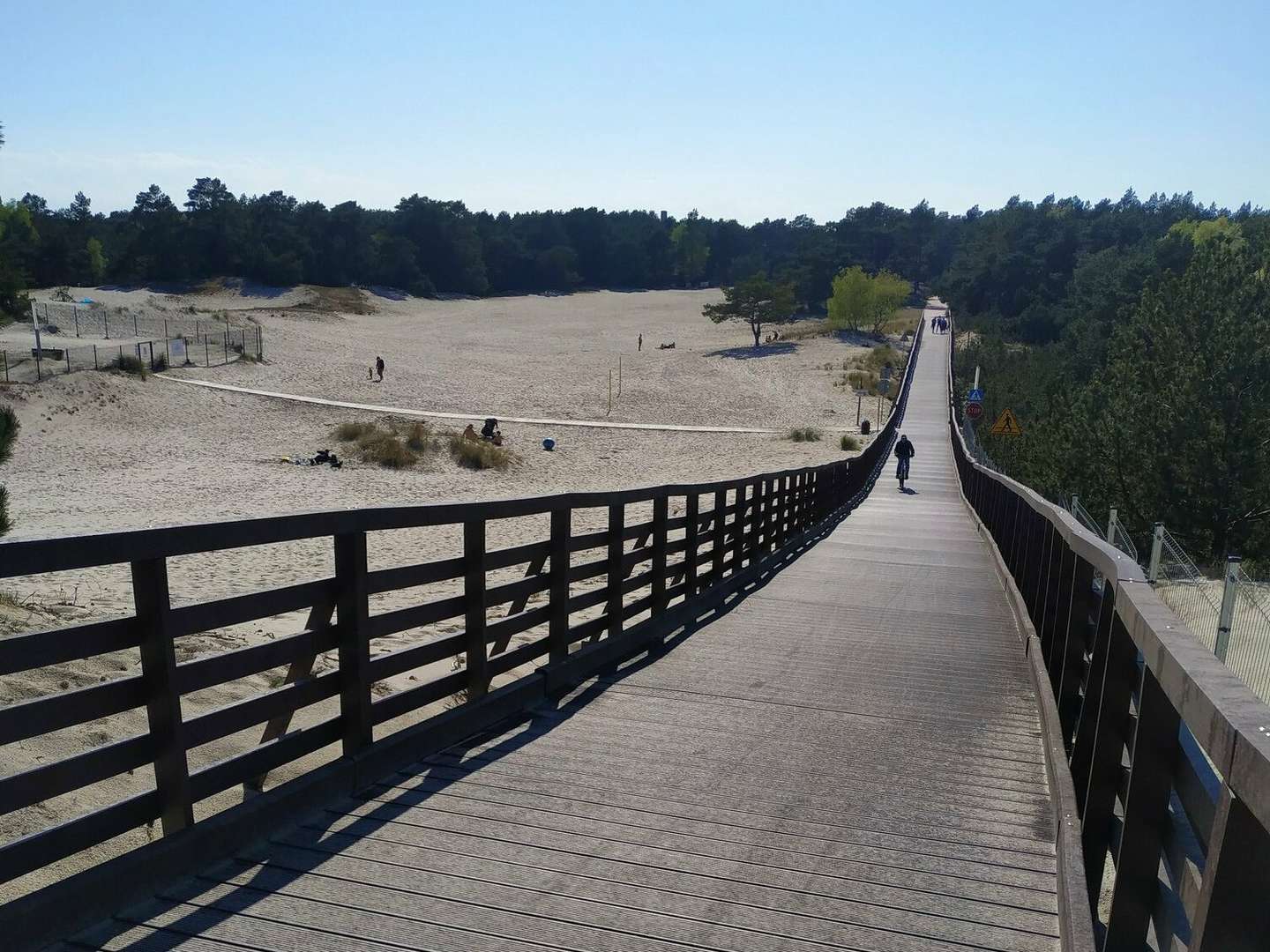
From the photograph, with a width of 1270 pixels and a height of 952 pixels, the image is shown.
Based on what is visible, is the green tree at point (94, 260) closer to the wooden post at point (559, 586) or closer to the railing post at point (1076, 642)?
the wooden post at point (559, 586)

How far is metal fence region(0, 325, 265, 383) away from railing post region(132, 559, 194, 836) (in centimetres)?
4239

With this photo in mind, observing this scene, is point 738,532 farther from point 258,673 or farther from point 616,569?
point 258,673

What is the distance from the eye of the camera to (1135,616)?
9.98 feet

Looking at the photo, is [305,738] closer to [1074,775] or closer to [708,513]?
[1074,775]

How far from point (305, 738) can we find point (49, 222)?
12143 centimetres

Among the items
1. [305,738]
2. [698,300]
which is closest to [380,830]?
[305,738]

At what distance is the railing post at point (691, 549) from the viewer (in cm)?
905

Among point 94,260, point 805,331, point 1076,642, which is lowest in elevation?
point 805,331

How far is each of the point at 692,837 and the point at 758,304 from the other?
8735cm

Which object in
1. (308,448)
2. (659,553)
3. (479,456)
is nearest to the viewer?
(659,553)

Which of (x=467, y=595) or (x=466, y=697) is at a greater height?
(x=467, y=595)

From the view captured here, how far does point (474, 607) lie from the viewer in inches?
211

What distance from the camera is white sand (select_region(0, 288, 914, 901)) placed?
9.96 meters

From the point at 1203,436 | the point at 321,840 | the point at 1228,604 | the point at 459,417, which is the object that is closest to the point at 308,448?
the point at 459,417
